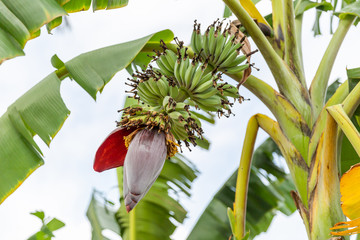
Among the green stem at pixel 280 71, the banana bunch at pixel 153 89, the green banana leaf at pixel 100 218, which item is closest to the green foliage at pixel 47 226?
the green banana leaf at pixel 100 218

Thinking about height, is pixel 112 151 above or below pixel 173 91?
below

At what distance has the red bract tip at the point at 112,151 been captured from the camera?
3.57 ft

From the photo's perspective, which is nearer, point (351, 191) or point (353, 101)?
point (351, 191)

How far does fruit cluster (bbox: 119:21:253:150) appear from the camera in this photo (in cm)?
103

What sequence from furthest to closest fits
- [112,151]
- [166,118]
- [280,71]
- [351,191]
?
[280,71], [112,151], [166,118], [351,191]

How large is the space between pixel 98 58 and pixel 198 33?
0.33 metres

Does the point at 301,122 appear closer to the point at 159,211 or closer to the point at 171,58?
the point at 171,58

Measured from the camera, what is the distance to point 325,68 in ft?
4.42

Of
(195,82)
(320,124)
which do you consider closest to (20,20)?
(195,82)

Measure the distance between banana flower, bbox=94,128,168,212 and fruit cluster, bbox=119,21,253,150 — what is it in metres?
0.03

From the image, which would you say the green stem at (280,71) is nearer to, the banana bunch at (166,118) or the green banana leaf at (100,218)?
the banana bunch at (166,118)

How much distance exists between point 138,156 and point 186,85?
254mm

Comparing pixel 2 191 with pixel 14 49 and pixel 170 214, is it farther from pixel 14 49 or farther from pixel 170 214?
pixel 170 214

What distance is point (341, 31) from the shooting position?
1.43 m
